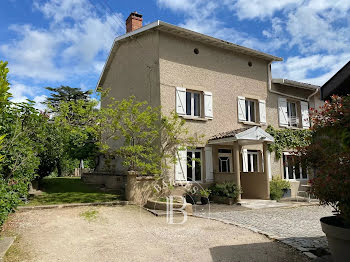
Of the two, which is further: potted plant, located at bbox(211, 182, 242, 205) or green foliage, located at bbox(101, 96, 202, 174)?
potted plant, located at bbox(211, 182, 242, 205)

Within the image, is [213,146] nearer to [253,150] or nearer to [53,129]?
[253,150]

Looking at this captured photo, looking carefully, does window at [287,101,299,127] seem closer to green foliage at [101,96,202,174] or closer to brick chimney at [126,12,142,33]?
green foliage at [101,96,202,174]

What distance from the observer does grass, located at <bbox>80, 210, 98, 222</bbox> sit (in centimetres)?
831

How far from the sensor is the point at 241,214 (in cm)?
982

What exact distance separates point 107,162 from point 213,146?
563 cm

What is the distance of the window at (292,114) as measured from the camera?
16.4 m

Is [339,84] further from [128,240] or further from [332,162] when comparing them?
[128,240]

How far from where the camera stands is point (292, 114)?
16797 mm

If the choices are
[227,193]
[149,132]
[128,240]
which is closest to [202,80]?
[149,132]

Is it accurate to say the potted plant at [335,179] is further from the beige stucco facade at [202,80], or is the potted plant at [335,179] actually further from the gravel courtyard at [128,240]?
the beige stucco facade at [202,80]

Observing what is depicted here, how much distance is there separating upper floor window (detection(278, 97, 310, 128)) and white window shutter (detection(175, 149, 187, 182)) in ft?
21.3

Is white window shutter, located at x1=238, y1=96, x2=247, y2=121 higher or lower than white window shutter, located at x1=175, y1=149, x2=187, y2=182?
above

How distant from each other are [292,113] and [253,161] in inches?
175

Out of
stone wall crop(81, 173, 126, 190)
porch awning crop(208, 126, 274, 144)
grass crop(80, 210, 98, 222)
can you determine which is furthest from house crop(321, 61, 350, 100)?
stone wall crop(81, 173, 126, 190)
